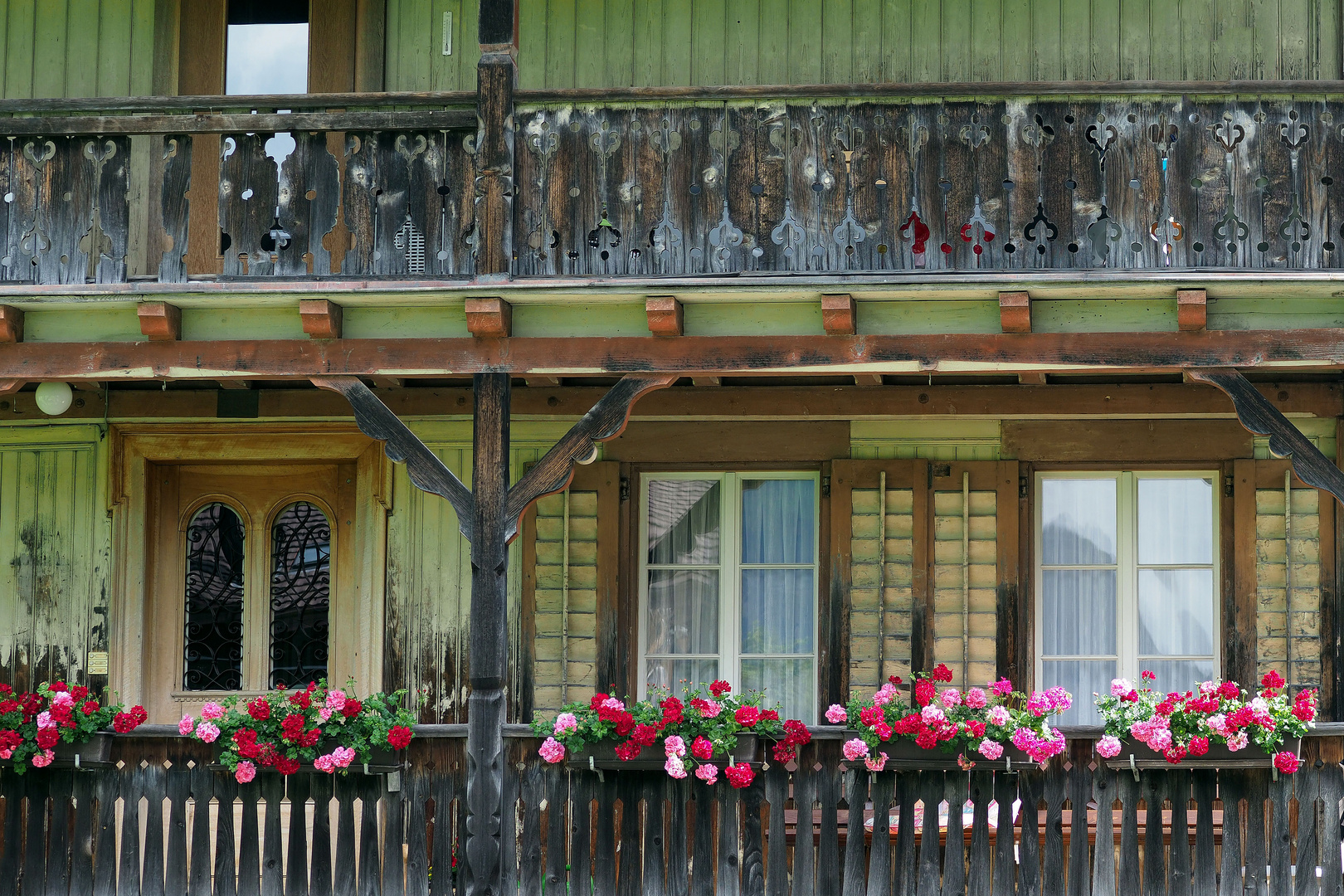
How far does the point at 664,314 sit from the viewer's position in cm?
787

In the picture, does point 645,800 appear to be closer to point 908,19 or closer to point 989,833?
point 989,833

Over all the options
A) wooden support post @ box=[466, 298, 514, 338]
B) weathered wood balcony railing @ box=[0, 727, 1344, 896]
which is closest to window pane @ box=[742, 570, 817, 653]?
weathered wood balcony railing @ box=[0, 727, 1344, 896]

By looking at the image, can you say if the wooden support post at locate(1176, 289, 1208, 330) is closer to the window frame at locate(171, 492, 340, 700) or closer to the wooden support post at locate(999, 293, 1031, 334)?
the wooden support post at locate(999, 293, 1031, 334)

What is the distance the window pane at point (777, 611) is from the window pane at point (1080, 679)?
1489mm

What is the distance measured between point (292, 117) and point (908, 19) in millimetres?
3925

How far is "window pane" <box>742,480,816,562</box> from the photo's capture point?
997cm

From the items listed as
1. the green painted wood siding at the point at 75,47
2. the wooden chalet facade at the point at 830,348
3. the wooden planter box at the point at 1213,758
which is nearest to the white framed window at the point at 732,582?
the wooden chalet facade at the point at 830,348

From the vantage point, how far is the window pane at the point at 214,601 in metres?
10.2

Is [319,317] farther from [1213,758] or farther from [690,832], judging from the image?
[1213,758]

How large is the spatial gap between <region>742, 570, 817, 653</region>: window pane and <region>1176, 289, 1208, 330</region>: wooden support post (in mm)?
3069

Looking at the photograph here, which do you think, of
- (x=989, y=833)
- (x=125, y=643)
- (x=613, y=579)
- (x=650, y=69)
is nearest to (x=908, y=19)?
(x=650, y=69)

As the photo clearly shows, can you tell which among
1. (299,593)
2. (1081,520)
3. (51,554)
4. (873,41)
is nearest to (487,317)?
(299,593)

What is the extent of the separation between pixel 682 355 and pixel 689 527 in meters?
2.27

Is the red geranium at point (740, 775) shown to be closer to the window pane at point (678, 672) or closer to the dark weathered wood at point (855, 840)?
the dark weathered wood at point (855, 840)
